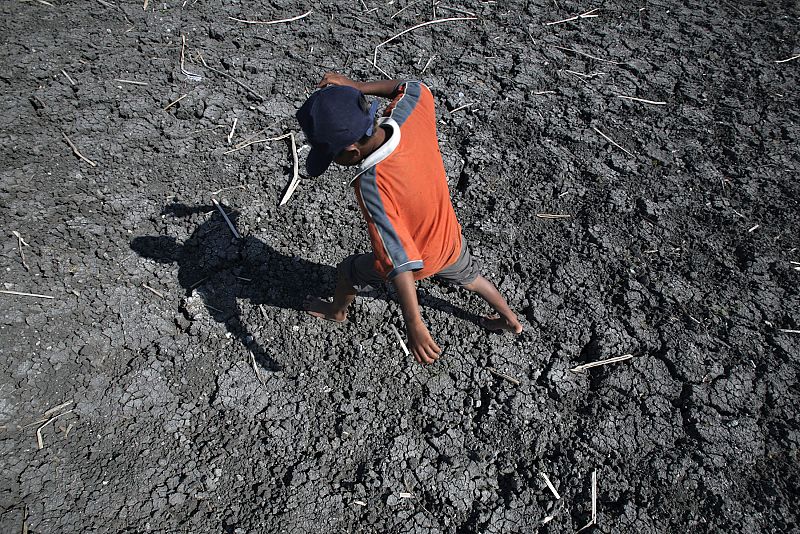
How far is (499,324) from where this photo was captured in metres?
3.09

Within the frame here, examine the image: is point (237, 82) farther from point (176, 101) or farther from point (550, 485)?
point (550, 485)

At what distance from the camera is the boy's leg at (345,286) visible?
2730 millimetres

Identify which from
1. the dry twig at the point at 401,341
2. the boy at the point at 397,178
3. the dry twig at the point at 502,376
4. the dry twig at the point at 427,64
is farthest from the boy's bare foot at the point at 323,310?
the dry twig at the point at 427,64

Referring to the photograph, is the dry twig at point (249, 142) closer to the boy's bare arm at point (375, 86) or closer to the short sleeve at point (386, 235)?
the boy's bare arm at point (375, 86)

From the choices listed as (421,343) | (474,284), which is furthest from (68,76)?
(421,343)

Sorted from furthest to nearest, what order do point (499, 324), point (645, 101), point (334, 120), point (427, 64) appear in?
point (427, 64), point (645, 101), point (499, 324), point (334, 120)

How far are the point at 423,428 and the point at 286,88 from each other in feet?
8.52

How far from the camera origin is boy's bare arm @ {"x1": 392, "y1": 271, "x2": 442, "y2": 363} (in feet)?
7.58

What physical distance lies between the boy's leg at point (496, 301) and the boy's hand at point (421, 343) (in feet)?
2.01

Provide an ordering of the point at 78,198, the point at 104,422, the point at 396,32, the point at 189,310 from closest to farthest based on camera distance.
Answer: the point at 104,422, the point at 189,310, the point at 78,198, the point at 396,32

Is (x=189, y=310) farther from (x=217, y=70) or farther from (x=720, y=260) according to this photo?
(x=720, y=260)

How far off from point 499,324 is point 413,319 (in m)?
0.86

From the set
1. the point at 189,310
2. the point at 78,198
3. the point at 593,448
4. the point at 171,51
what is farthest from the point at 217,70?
the point at 593,448

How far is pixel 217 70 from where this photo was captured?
4.23m
